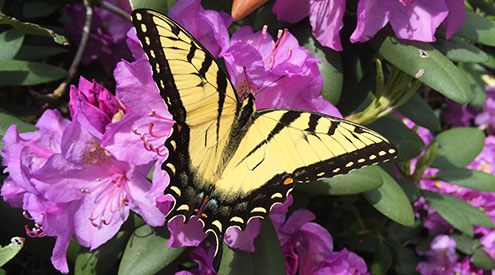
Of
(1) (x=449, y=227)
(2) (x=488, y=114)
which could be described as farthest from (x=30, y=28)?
(2) (x=488, y=114)

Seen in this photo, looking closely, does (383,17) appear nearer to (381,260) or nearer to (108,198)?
(108,198)

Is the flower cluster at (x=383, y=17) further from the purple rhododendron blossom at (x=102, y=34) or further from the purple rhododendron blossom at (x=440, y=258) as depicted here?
the purple rhododendron blossom at (x=440, y=258)

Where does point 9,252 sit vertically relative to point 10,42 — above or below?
below

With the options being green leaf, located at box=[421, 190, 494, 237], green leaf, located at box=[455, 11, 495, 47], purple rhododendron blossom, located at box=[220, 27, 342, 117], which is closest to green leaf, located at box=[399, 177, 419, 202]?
green leaf, located at box=[421, 190, 494, 237]

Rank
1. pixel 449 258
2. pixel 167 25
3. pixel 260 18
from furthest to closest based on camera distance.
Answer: pixel 449 258 < pixel 260 18 < pixel 167 25

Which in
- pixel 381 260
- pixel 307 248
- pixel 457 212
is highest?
pixel 307 248

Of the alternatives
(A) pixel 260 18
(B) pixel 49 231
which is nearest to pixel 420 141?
(A) pixel 260 18

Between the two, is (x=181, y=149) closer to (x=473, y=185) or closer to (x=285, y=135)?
(x=285, y=135)

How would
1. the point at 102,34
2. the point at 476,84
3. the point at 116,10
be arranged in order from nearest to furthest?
the point at 116,10 → the point at 102,34 → the point at 476,84
